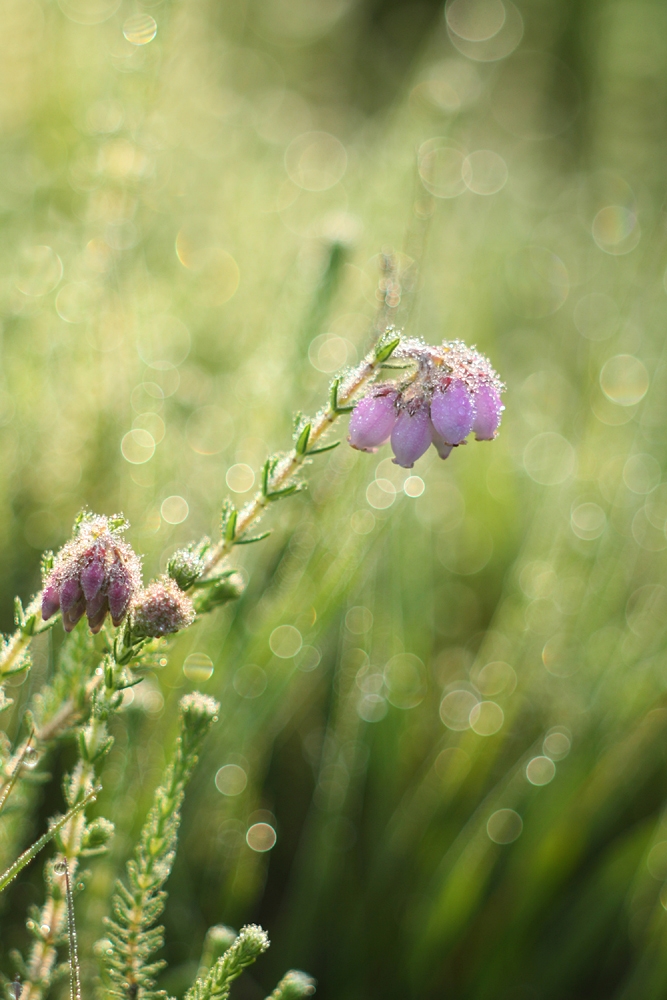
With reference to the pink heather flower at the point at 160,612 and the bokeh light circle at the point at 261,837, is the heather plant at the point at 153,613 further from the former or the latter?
the bokeh light circle at the point at 261,837

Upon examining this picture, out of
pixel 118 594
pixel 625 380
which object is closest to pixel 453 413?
pixel 118 594

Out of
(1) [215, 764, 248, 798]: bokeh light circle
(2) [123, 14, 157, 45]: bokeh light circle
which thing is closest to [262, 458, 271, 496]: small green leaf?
(1) [215, 764, 248, 798]: bokeh light circle

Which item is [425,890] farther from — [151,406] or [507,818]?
[151,406]

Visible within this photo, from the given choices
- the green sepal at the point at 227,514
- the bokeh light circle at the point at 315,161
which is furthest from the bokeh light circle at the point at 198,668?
the bokeh light circle at the point at 315,161

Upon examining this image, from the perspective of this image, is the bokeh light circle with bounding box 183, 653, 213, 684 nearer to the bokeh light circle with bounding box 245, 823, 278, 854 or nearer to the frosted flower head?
the bokeh light circle with bounding box 245, 823, 278, 854

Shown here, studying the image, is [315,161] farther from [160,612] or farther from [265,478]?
[160,612]

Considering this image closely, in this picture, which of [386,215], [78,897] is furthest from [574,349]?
[78,897]
